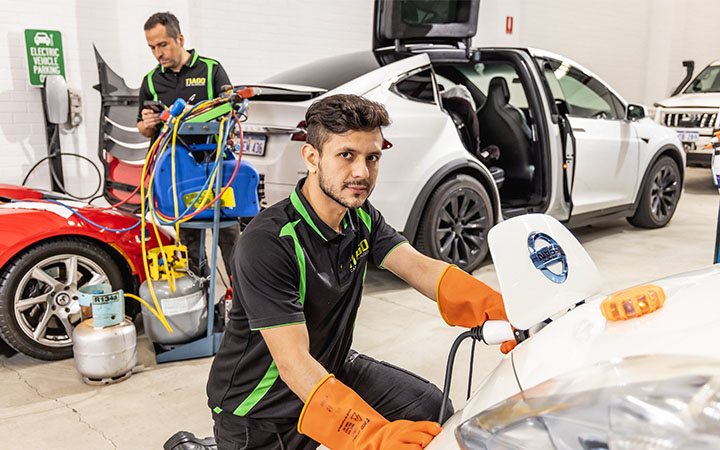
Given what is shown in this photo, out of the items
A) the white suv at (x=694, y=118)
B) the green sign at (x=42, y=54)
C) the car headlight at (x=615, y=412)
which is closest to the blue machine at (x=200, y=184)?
the car headlight at (x=615, y=412)

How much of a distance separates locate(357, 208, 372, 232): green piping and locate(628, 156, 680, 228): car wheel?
14.5 feet

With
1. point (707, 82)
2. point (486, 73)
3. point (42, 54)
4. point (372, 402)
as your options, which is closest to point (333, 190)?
point (372, 402)

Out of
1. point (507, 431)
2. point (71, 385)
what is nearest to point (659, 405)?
point (507, 431)

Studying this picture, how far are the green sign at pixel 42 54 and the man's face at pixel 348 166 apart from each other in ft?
16.3

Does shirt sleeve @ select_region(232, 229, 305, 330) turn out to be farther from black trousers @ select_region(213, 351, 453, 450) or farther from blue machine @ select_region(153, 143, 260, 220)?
blue machine @ select_region(153, 143, 260, 220)

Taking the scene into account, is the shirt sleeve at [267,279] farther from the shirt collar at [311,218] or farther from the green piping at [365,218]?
the green piping at [365,218]

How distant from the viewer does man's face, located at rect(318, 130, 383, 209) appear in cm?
156

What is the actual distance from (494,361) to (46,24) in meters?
4.95

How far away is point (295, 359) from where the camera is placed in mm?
1382

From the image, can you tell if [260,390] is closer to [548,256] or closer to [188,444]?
[188,444]

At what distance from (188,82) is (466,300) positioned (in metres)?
2.61

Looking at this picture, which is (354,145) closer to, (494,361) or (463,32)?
(494,361)

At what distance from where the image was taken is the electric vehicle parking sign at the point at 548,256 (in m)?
1.33

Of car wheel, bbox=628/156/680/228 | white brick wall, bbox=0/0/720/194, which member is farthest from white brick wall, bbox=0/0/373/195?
car wheel, bbox=628/156/680/228
